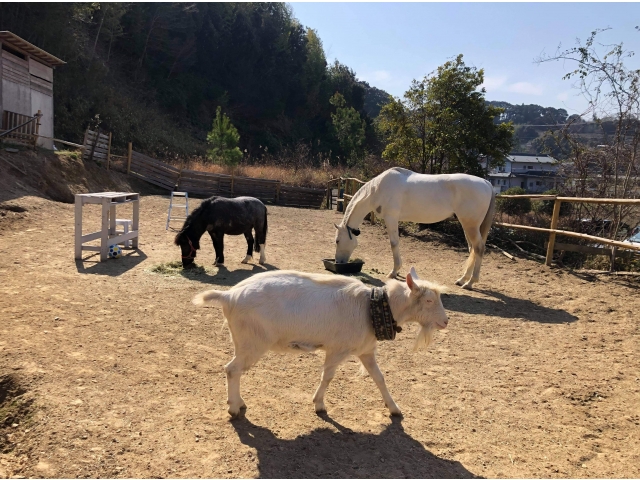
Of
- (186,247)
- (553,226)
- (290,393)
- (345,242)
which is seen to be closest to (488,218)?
(553,226)

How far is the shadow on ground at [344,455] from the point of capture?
2.92 meters

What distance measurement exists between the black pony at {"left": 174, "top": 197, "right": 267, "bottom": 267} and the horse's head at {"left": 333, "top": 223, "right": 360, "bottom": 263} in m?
1.49

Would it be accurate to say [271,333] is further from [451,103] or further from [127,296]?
[451,103]

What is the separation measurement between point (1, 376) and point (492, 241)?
11.6m

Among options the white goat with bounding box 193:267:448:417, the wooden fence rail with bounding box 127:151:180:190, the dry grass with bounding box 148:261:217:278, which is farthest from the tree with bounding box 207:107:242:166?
the white goat with bounding box 193:267:448:417

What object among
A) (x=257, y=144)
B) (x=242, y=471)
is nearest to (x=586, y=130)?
(x=242, y=471)

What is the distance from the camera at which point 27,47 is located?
55.2ft

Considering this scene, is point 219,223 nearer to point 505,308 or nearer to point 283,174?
point 505,308

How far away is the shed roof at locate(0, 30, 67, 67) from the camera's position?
1526 cm

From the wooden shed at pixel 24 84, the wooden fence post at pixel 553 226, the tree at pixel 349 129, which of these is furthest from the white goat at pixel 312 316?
the tree at pixel 349 129

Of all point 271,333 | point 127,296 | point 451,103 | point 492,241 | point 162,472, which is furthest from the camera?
point 451,103

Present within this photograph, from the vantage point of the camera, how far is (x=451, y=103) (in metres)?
14.7

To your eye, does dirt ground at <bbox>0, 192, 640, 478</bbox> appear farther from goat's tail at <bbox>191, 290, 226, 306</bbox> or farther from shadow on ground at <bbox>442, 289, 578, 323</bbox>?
goat's tail at <bbox>191, 290, 226, 306</bbox>

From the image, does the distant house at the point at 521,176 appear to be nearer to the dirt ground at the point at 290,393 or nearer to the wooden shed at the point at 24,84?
the wooden shed at the point at 24,84
